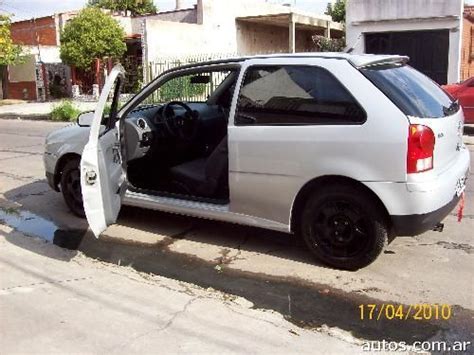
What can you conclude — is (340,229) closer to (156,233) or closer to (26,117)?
(156,233)

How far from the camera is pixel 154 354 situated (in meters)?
3.10

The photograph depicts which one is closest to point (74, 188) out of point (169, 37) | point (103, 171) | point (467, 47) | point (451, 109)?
point (103, 171)

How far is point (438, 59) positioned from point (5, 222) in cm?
1607

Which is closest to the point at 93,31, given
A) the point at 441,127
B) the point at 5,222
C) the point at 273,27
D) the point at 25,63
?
the point at 25,63

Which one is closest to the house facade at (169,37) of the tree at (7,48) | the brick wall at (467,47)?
the tree at (7,48)

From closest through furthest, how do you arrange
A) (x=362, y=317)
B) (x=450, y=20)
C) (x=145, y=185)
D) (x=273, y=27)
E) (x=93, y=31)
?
(x=362, y=317), (x=145, y=185), (x=450, y=20), (x=93, y=31), (x=273, y=27)

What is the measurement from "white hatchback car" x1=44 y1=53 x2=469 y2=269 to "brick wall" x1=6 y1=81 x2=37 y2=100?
26.6 metres

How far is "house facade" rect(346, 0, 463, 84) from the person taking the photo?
58.1 ft

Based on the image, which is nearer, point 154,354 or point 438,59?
point 154,354

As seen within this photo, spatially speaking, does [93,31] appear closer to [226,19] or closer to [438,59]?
[226,19]

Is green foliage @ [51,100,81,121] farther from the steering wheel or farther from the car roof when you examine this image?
the car roof

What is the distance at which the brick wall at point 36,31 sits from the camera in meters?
31.7

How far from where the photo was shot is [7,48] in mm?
23719
